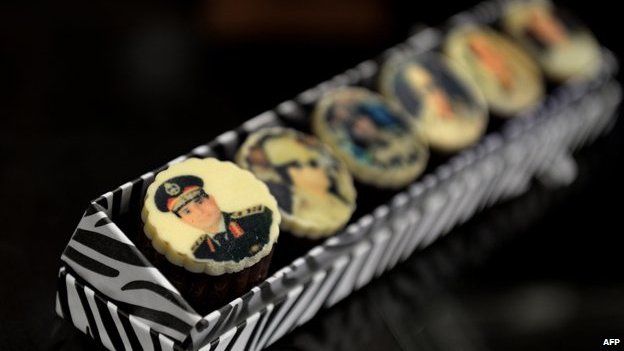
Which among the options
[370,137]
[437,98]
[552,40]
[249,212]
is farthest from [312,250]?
[552,40]

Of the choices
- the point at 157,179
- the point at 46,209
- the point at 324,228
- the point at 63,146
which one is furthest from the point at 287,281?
the point at 63,146

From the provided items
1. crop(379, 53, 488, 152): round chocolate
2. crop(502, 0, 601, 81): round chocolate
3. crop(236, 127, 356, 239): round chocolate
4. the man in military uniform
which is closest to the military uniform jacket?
the man in military uniform

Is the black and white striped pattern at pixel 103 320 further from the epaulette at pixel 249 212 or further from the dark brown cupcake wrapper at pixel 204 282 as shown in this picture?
the epaulette at pixel 249 212

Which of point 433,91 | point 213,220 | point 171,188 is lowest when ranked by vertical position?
point 433,91

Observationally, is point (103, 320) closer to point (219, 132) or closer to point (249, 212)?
point (249, 212)

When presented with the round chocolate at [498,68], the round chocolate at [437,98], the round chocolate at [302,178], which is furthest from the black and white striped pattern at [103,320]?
the round chocolate at [498,68]

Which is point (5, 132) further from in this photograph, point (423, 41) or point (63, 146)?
point (423, 41)
